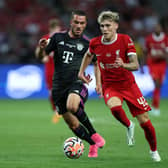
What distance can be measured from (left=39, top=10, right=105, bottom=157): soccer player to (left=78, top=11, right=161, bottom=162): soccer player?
0.76m

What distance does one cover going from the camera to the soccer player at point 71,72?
923 centimetres

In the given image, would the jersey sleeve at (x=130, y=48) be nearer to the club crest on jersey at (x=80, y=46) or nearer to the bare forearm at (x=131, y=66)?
the bare forearm at (x=131, y=66)

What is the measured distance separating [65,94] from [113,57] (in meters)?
1.41

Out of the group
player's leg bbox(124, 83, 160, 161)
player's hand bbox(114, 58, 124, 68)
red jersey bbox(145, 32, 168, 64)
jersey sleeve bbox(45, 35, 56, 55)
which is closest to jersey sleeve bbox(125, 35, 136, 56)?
player's hand bbox(114, 58, 124, 68)

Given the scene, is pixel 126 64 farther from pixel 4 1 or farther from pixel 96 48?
pixel 4 1

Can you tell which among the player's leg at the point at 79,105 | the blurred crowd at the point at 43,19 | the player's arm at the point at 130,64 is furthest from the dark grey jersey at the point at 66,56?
the blurred crowd at the point at 43,19

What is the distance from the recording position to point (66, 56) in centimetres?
959

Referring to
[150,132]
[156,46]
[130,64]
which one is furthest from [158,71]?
[130,64]

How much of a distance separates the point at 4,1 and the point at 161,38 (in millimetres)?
8902

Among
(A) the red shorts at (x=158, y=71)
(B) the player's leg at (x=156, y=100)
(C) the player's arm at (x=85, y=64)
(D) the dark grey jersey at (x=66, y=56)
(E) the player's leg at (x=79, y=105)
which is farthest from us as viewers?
(A) the red shorts at (x=158, y=71)

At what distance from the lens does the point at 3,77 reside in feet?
67.2

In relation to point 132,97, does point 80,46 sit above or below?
above

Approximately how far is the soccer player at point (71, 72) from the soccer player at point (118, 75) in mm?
757

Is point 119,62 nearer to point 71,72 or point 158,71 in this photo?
point 71,72
